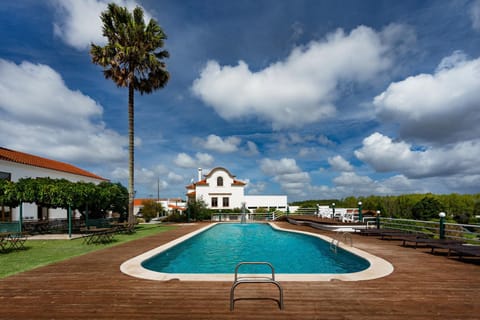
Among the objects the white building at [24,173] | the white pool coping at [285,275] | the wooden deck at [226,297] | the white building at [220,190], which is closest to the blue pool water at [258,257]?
the white pool coping at [285,275]

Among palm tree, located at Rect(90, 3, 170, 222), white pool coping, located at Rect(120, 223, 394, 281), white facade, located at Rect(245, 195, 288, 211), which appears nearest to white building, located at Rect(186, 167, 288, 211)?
white facade, located at Rect(245, 195, 288, 211)

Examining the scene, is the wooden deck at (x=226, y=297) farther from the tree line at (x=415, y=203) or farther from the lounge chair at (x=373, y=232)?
the tree line at (x=415, y=203)

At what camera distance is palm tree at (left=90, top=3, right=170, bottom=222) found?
16438 millimetres

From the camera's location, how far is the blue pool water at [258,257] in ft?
28.0

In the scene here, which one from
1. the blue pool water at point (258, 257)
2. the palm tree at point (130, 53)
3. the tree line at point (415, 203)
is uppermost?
the palm tree at point (130, 53)

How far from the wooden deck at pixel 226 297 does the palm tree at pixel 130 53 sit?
12061mm

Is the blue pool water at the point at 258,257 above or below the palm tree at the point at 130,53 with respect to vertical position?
below

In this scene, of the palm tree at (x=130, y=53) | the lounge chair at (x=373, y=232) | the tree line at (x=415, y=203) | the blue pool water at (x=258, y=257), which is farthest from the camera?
the tree line at (x=415, y=203)

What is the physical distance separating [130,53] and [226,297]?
16333 mm

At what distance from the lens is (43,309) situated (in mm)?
4383

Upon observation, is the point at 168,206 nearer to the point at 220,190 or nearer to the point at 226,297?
the point at 220,190

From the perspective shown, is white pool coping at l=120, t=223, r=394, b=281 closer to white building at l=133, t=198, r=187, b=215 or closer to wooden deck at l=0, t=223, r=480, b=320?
wooden deck at l=0, t=223, r=480, b=320

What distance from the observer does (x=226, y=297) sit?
15.6 feet

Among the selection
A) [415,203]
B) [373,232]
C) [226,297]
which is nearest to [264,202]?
[415,203]
